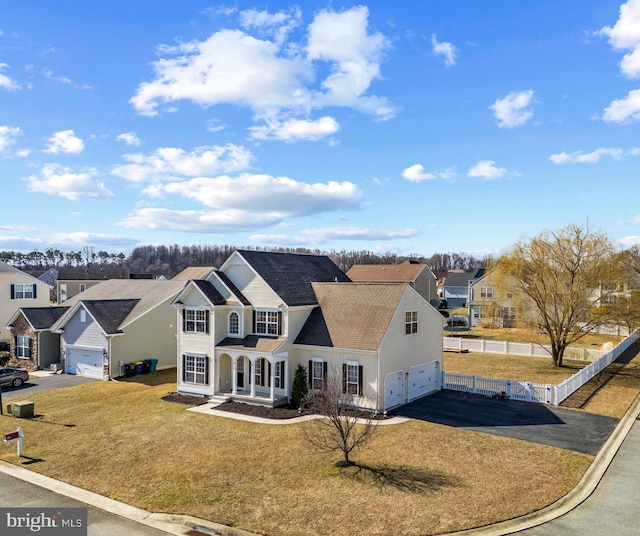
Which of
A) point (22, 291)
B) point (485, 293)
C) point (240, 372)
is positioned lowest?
point (240, 372)

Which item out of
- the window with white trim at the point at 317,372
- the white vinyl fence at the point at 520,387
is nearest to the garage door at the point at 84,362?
the window with white trim at the point at 317,372

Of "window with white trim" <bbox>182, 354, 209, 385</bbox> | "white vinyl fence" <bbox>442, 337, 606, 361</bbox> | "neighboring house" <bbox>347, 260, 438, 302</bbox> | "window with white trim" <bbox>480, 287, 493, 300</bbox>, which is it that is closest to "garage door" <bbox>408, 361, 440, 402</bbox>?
"white vinyl fence" <bbox>442, 337, 606, 361</bbox>

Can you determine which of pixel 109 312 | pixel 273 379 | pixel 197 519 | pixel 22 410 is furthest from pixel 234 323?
pixel 197 519

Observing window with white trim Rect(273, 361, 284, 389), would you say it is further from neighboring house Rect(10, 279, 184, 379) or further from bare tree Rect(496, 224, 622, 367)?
bare tree Rect(496, 224, 622, 367)

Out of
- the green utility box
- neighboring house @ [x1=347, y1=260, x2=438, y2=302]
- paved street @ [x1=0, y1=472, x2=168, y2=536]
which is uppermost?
neighboring house @ [x1=347, y1=260, x2=438, y2=302]

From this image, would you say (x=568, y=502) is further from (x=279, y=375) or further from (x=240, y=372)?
(x=240, y=372)

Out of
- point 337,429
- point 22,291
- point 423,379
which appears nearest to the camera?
point 337,429
